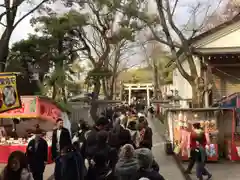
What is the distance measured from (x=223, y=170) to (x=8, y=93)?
7.42 m

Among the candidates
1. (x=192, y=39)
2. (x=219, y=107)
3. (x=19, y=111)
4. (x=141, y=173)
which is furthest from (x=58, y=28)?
(x=141, y=173)

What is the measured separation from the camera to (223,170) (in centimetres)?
1213

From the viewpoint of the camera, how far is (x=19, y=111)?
13.5m

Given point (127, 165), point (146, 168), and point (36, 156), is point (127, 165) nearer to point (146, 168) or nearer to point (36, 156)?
point (146, 168)

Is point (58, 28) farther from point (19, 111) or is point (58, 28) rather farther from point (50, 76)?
point (19, 111)

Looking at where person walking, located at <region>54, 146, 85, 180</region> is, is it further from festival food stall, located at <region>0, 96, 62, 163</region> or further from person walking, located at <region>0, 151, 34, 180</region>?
festival food stall, located at <region>0, 96, 62, 163</region>

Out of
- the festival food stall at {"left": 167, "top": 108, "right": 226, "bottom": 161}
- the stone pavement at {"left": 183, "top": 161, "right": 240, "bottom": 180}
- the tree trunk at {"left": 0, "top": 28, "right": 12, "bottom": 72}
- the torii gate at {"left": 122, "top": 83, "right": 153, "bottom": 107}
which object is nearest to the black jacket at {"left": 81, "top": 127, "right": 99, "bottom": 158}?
the stone pavement at {"left": 183, "top": 161, "right": 240, "bottom": 180}

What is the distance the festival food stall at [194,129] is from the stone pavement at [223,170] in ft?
1.09

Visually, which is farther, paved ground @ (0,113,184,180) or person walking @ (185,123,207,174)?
paved ground @ (0,113,184,180)

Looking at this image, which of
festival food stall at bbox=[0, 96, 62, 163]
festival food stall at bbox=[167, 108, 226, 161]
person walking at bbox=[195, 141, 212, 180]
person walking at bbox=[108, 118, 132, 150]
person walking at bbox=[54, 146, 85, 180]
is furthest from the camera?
festival food stall at bbox=[0, 96, 62, 163]

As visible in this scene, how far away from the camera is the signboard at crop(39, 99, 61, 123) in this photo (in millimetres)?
13539

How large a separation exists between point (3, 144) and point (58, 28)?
34.6 ft

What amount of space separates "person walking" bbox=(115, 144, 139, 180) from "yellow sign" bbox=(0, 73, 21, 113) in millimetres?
2685

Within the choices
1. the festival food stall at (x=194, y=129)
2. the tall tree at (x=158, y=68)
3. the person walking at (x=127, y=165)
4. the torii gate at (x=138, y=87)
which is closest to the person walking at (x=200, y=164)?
the festival food stall at (x=194, y=129)
